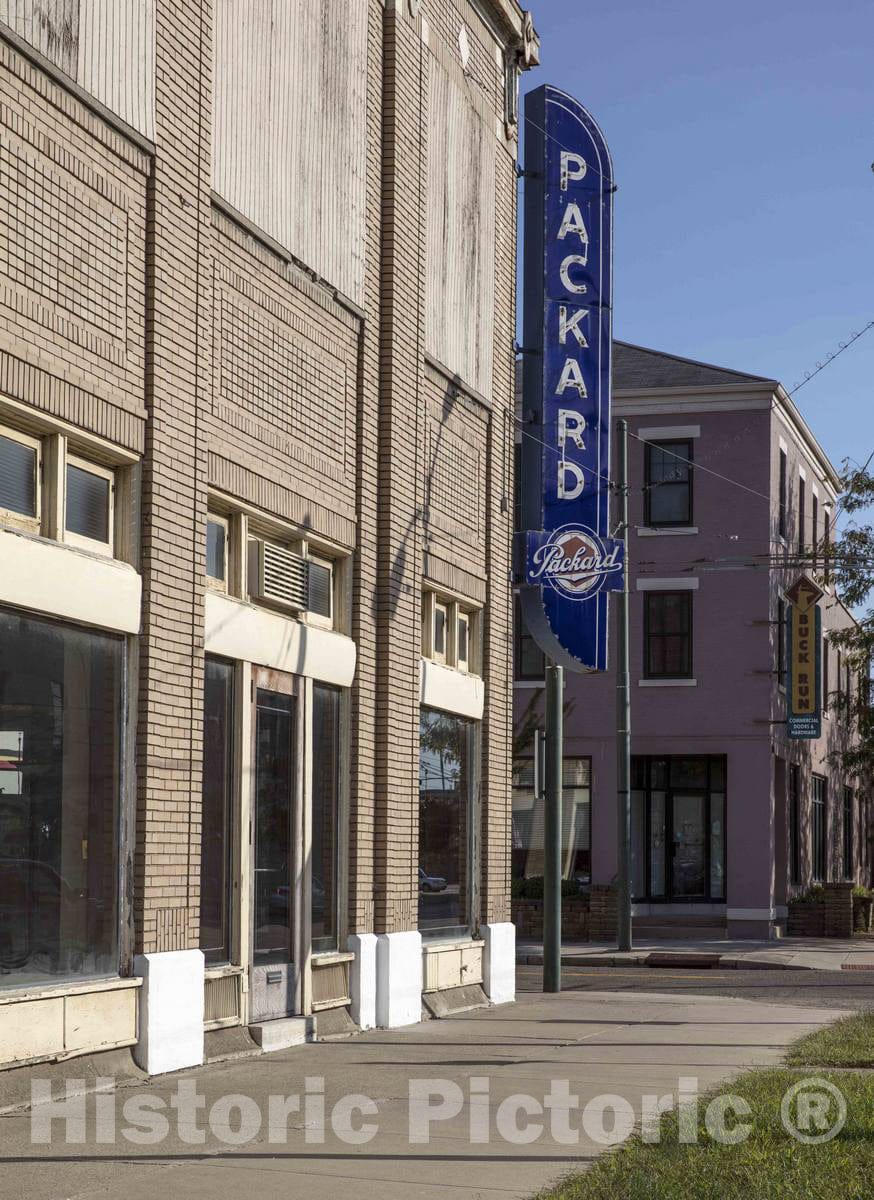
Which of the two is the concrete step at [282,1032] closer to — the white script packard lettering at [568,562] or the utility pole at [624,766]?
the white script packard lettering at [568,562]

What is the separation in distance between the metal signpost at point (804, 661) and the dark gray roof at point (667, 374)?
464 centimetres

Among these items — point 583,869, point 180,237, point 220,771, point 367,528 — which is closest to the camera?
point 180,237

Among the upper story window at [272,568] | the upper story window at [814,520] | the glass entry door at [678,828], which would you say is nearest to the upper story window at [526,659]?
the glass entry door at [678,828]

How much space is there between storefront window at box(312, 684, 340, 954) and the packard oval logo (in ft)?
15.0

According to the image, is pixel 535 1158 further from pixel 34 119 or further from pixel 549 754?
pixel 549 754

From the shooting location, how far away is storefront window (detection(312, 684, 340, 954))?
1473cm

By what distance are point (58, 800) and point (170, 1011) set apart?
Answer: 1.85 metres

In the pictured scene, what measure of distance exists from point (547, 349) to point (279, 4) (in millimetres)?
6693

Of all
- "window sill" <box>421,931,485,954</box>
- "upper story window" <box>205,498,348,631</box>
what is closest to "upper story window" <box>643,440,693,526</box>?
"window sill" <box>421,931,485,954</box>

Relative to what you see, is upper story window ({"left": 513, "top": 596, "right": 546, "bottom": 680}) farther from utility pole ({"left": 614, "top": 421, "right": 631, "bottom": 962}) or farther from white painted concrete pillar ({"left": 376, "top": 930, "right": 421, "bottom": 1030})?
white painted concrete pillar ({"left": 376, "top": 930, "right": 421, "bottom": 1030})

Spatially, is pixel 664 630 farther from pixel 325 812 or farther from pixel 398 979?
pixel 325 812

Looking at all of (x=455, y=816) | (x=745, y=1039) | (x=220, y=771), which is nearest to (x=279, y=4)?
(x=220, y=771)

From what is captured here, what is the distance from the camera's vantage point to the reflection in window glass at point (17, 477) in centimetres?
1013

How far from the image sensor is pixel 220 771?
1294cm
